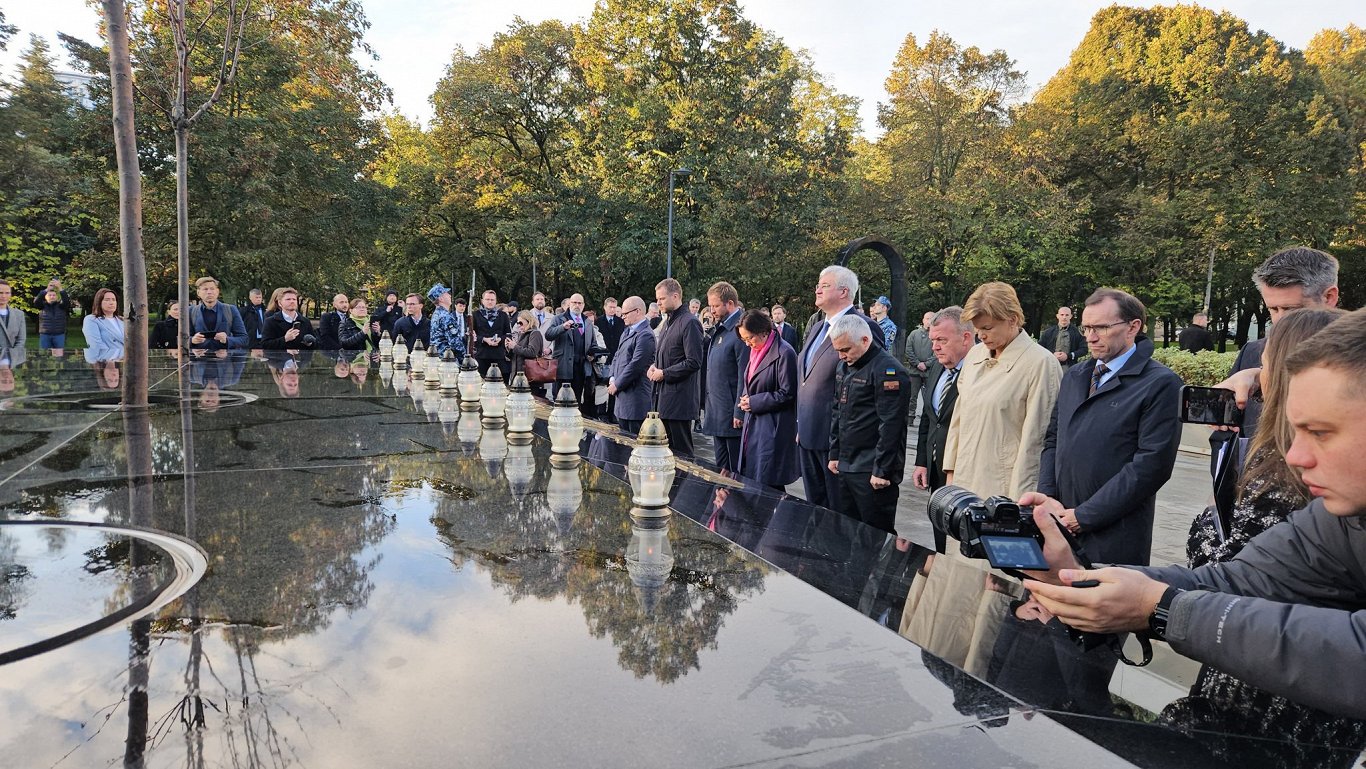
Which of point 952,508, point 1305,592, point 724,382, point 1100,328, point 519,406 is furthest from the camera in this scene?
point 724,382

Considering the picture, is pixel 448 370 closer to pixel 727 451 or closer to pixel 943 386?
pixel 727 451

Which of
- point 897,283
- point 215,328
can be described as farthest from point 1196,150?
point 215,328

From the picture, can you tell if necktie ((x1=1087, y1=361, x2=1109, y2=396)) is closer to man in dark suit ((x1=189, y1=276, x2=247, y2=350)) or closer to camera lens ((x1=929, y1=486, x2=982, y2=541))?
camera lens ((x1=929, y1=486, x2=982, y2=541))

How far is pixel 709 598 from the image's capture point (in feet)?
7.81

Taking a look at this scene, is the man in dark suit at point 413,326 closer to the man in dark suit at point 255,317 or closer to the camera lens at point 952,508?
the man in dark suit at point 255,317

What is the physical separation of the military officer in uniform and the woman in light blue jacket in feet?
30.8

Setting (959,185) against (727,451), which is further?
(959,185)

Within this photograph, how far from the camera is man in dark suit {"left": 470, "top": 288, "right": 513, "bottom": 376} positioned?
1341 cm

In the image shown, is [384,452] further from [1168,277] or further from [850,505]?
[1168,277]

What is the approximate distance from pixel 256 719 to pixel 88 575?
3.97 feet

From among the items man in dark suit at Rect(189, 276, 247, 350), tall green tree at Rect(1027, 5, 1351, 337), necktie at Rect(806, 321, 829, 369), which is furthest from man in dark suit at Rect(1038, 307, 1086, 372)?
tall green tree at Rect(1027, 5, 1351, 337)

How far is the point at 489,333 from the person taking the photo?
1375cm

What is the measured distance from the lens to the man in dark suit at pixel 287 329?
42.9 ft

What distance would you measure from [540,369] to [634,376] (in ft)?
8.63
